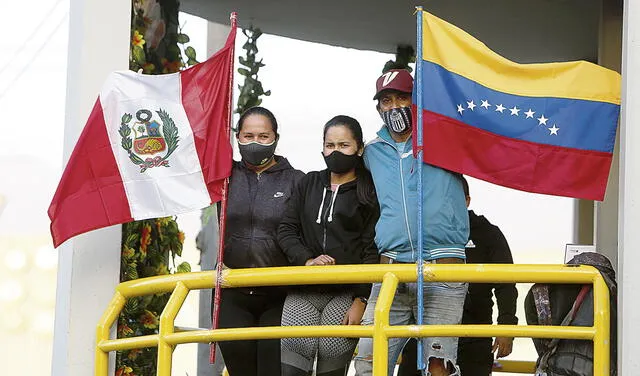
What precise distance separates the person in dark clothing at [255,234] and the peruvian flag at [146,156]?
14 cm

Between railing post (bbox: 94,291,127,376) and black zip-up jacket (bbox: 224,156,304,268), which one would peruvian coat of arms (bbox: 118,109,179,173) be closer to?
black zip-up jacket (bbox: 224,156,304,268)

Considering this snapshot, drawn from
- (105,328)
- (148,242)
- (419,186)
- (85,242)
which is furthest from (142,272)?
(419,186)

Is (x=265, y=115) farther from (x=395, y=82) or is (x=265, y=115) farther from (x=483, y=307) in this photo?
(x=483, y=307)

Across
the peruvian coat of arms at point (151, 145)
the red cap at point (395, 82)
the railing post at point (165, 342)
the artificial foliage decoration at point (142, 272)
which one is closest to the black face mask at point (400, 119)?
the red cap at point (395, 82)

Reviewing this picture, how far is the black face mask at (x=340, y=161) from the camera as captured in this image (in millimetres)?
6461

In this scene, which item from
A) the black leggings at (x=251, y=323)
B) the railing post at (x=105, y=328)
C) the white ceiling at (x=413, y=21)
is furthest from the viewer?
the white ceiling at (x=413, y=21)

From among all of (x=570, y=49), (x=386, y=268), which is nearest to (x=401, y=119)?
A: (x=386, y=268)

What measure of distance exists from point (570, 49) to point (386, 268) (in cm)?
536

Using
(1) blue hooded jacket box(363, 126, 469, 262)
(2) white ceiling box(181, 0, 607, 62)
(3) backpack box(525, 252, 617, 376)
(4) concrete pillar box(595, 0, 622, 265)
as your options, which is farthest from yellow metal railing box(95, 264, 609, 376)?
(2) white ceiling box(181, 0, 607, 62)

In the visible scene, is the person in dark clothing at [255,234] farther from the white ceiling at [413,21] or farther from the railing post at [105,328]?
the white ceiling at [413,21]

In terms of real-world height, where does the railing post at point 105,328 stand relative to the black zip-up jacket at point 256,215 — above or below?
below

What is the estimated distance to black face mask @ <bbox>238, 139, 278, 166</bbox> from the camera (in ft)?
21.7

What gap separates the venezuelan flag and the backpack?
1.60ft

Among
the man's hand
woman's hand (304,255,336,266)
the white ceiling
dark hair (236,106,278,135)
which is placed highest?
the white ceiling
